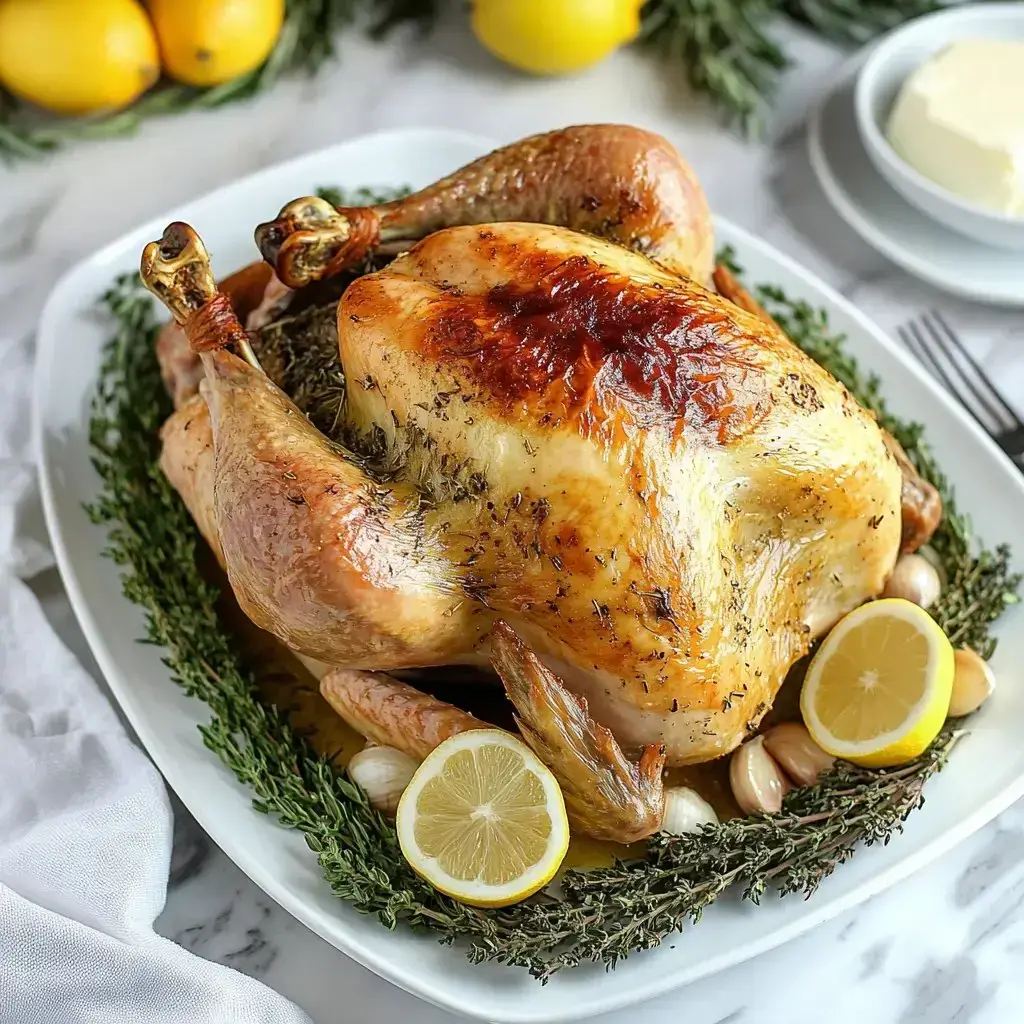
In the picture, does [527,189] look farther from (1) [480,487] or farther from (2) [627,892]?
→ (2) [627,892]

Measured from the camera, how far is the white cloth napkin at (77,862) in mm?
1912

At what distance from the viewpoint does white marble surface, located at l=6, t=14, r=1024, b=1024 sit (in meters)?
2.12

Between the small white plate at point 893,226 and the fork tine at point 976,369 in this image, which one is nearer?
the fork tine at point 976,369

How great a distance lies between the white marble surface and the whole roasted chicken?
39cm

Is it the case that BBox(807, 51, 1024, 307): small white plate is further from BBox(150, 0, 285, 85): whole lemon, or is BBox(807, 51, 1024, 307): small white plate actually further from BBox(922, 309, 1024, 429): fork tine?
BBox(150, 0, 285, 85): whole lemon

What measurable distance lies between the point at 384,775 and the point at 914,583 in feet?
3.45

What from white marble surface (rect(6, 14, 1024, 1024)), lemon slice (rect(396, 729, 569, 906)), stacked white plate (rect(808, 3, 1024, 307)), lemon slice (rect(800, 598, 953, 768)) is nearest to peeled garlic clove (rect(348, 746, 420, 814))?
lemon slice (rect(396, 729, 569, 906))

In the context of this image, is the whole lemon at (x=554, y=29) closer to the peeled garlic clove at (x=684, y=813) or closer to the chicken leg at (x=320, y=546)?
the chicken leg at (x=320, y=546)

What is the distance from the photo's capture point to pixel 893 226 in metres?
3.34

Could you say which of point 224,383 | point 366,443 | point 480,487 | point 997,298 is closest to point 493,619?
point 480,487

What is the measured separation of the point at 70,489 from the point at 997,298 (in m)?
2.26

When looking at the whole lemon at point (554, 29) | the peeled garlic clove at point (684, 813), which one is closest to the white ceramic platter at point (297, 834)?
the peeled garlic clove at point (684, 813)

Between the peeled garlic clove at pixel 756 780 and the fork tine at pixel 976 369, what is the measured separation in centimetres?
114

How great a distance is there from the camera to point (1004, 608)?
238 centimetres
